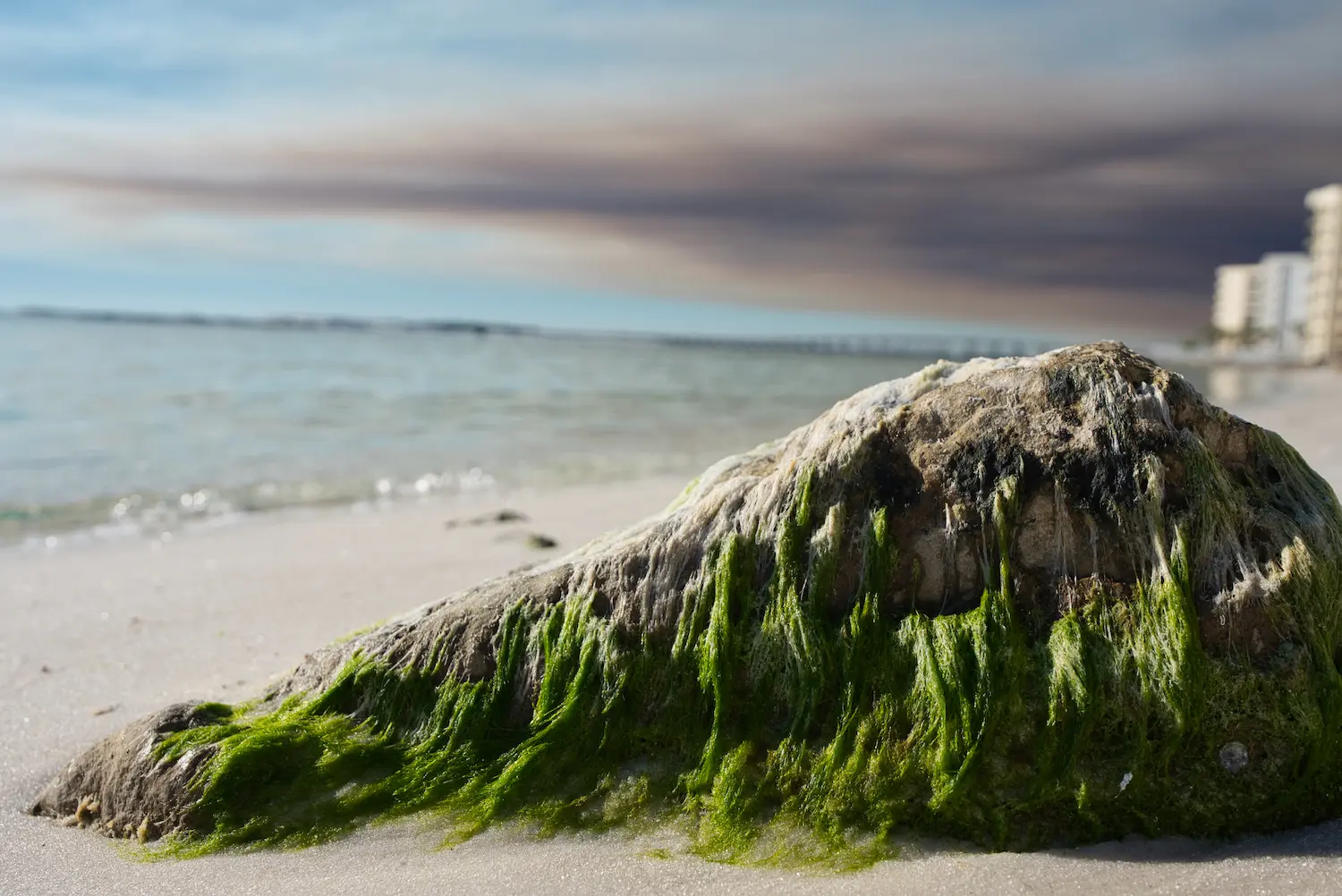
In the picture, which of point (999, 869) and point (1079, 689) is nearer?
point (999, 869)

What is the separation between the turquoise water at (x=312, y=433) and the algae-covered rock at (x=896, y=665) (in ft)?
28.6

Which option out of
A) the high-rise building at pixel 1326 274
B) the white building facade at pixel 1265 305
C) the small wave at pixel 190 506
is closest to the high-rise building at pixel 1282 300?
the white building facade at pixel 1265 305

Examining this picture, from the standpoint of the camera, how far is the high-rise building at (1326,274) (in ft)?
271

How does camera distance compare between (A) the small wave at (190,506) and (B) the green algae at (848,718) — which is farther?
(A) the small wave at (190,506)

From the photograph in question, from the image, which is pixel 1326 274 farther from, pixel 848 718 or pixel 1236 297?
pixel 848 718

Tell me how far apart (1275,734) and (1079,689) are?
63cm

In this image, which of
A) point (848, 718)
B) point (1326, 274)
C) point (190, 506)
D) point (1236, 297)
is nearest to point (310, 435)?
point (190, 506)

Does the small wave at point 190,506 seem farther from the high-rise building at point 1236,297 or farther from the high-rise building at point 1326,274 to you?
the high-rise building at point 1236,297

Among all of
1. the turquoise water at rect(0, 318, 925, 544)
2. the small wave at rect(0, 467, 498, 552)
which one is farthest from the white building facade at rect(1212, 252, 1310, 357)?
the small wave at rect(0, 467, 498, 552)

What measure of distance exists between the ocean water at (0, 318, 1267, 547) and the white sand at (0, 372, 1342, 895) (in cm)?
214


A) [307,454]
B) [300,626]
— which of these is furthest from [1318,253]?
[300,626]

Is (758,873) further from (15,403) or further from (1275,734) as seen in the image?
(15,403)

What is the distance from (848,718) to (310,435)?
1832 centimetres

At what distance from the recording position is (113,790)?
379 centimetres
